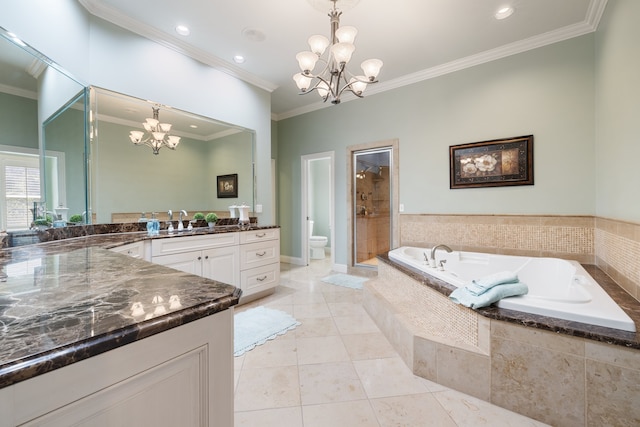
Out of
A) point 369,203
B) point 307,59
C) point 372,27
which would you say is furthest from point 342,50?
point 369,203

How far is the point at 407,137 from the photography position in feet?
11.8

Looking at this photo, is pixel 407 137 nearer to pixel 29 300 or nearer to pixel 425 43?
pixel 425 43

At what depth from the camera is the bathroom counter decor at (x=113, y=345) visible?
17.1 inches

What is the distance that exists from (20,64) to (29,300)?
1830mm

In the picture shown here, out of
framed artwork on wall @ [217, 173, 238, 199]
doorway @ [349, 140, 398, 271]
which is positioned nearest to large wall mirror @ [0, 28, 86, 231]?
framed artwork on wall @ [217, 173, 238, 199]

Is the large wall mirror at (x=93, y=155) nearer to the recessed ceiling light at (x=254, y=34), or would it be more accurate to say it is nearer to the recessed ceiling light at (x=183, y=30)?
the recessed ceiling light at (x=183, y=30)

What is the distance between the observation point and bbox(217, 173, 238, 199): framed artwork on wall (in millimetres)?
3352

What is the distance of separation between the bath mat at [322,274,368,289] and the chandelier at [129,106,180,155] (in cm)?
265

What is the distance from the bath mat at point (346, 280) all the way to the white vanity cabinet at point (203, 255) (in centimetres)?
145

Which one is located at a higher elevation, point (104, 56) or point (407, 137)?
point (104, 56)

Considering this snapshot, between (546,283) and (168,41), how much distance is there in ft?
14.1

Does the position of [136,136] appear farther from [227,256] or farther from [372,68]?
[372,68]

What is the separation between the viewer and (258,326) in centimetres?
239

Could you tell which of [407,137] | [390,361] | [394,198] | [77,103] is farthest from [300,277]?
[77,103]
